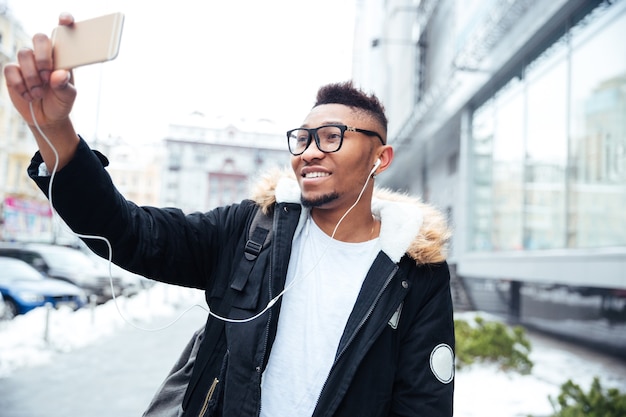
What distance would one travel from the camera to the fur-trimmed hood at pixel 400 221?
1950 mm

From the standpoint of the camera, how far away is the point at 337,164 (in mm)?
2041

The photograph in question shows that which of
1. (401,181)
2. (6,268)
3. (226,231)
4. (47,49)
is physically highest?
(401,181)

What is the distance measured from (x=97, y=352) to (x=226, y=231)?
5.65 m

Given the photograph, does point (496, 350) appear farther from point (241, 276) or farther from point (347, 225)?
point (241, 276)

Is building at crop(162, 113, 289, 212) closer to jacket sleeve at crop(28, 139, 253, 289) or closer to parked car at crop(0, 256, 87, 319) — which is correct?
parked car at crop(0, 256, 87, 319)

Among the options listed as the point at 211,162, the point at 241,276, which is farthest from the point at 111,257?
the point at 211,162

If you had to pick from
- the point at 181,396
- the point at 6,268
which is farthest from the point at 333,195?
the point at 6,268

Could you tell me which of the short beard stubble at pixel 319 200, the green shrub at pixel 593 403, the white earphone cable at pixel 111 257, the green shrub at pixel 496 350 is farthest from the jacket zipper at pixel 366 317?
the green shrub at pixel 496 350

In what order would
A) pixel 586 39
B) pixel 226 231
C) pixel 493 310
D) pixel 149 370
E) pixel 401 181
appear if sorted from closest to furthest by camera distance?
1. pixel 226 231
2. pixel 149 370
3. pixel 586 39
4. pixel 493 310
5. pixel 401 181

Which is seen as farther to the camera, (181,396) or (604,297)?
(604,297)

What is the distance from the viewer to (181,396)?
179 cm

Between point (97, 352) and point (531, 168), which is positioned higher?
point (531, 168)

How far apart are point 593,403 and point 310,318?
301cm

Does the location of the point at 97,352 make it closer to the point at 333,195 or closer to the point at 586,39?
the point at 333,195
